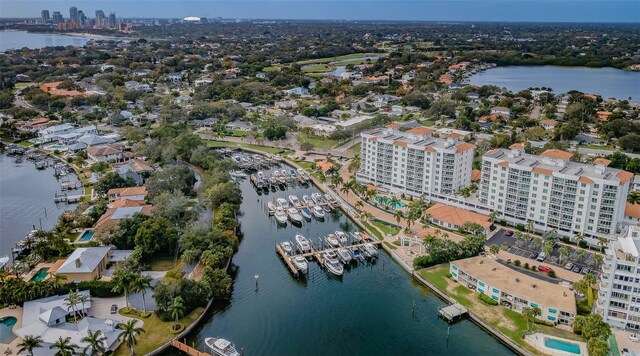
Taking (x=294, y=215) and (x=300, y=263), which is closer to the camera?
(x=300, y=263)

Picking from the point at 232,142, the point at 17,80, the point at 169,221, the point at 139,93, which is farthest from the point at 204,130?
the point at 17,80

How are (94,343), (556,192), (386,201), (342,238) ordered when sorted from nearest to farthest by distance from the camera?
(94,343)
(556,192)
(342,238)
(386,201)

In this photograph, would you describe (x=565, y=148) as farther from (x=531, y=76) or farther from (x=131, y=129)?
(x=531, y=76)

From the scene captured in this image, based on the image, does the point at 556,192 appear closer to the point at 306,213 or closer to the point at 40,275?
the point at 306,213

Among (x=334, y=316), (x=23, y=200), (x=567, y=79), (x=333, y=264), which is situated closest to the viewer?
(x=334, y=316)

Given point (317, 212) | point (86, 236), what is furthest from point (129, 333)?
point (317, 212)
